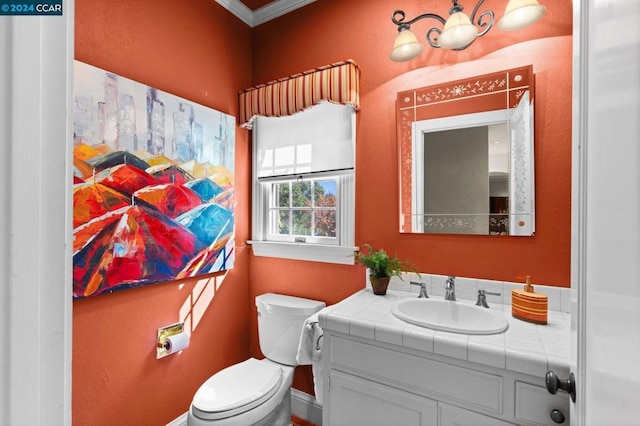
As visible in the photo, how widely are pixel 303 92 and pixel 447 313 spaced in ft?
4.69

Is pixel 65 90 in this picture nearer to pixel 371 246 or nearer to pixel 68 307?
pixel 68 307

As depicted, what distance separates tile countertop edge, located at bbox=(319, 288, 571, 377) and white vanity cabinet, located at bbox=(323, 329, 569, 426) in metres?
0.03

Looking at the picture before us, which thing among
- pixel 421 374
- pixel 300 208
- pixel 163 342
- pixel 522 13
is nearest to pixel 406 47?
pixel 522 13

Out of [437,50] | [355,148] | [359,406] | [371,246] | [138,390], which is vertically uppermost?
[437,50]

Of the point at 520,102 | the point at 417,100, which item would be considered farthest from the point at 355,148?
the point at 520,102

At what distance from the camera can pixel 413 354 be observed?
1073 mm

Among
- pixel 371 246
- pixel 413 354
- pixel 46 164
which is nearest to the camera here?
pixel 46 164

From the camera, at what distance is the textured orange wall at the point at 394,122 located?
131 centimetres

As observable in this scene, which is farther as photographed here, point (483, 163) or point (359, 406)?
point (483, 163)

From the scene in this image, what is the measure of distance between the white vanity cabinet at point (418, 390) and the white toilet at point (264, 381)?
1.08 feet

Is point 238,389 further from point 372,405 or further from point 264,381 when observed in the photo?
point 372,405

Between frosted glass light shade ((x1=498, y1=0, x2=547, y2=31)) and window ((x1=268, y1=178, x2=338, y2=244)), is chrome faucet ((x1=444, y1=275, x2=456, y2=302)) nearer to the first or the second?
window ((x1=268, y1=178, x2=338, y2=244))

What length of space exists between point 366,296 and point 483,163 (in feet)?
2.82

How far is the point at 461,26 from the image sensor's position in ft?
4.44
